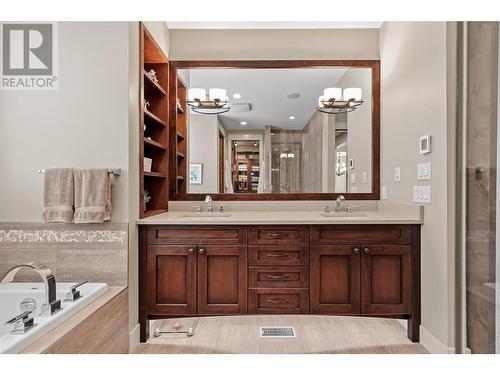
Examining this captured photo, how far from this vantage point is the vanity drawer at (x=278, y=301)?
2398 millimetres

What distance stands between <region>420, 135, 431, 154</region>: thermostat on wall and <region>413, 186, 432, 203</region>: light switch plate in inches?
9.6

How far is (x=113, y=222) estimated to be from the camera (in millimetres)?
2262

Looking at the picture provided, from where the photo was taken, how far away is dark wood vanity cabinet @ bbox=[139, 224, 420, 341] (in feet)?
7.87

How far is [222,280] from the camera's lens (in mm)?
2406

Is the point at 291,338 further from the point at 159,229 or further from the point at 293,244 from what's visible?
the point at 159,229

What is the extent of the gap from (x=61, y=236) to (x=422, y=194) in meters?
2.45

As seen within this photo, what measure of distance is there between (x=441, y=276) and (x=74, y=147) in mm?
2492

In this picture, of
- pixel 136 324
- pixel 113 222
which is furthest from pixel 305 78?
pixel 136 324

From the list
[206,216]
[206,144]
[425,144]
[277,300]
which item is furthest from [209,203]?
[425,144]

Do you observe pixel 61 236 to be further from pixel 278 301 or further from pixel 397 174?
pixel 397 174

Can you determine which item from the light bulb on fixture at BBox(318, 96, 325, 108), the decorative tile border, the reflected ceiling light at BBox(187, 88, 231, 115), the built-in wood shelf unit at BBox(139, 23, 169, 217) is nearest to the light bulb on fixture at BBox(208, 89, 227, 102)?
the reflected ceiling light at BBox(187, 88, 231, 115)

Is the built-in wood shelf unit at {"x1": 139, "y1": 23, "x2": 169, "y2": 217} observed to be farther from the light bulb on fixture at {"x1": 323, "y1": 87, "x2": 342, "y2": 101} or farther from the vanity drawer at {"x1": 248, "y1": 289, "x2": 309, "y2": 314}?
the light bulb on fixture at {"x1": 323, "y1": 87, "x2": 342, "y2": 101}

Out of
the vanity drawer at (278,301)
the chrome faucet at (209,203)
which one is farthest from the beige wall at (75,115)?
the vanity drawer at (278,301)

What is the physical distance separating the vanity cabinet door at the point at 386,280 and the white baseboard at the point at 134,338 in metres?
1.57
